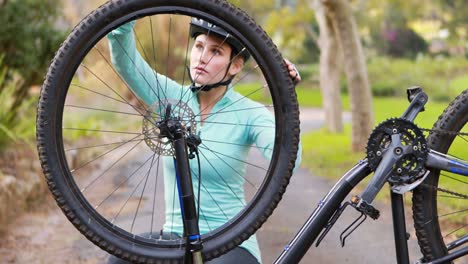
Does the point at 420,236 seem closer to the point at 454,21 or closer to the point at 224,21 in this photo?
the point at 224,21

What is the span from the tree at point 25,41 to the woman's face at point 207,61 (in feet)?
17.5

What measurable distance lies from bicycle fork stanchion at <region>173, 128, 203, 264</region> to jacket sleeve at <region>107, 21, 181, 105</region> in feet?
1.23

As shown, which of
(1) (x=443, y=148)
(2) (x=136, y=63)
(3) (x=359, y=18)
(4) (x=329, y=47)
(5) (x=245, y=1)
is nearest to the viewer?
(1) (x=443, y=148)

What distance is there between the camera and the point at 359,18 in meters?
36.2

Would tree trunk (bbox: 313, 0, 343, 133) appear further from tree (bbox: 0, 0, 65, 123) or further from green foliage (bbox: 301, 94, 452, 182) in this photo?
tree (bbox: 0, 0, 65, 123)

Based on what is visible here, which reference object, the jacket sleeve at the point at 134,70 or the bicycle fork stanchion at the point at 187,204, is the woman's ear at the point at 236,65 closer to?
the jacket sleeve at the point at 134,70

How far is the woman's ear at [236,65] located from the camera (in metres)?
2.68

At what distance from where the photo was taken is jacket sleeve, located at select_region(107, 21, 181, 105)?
2.44m

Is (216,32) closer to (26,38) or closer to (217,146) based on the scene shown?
(217,146)

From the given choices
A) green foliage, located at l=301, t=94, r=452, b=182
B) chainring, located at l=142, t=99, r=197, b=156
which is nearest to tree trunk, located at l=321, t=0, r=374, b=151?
green foliage, located at l=301, t=94, r=452, b=182

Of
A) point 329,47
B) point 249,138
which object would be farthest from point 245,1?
point 249,138

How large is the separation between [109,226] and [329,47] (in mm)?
13134

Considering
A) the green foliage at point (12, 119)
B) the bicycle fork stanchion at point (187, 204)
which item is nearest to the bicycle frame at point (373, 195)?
the bicycle fork stanchion at point (187, 204)

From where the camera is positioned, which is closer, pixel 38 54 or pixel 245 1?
pixel 38 54
